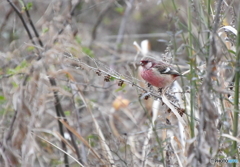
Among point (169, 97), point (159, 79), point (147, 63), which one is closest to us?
point (169, 97)

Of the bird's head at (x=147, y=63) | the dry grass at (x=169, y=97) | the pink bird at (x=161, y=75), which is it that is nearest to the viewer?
the dry grass at (x=169, y=97)

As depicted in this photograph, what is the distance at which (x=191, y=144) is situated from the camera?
1.95m

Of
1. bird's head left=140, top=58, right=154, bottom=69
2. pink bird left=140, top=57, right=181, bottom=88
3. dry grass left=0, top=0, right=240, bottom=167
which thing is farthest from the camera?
bird's head left=140, top=58, right=154, bottom=69

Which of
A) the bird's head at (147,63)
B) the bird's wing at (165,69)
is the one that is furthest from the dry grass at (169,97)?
the bird's head at (147,63)

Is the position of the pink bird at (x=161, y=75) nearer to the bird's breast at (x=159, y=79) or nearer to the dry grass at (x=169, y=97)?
the bird's breast at (x=159, y=79)

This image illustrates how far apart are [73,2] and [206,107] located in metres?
2.98

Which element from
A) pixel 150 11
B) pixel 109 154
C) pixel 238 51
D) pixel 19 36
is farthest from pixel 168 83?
pixel 150 11

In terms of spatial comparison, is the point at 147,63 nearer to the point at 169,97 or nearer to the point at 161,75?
the point at 161,75

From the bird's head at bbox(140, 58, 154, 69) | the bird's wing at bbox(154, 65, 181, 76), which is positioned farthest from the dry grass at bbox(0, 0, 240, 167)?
the bird's head at bbox(140, 58, 154, 69)

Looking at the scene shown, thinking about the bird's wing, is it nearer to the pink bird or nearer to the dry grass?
the pink bird

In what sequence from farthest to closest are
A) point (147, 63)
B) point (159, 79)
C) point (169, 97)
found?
1. point (147, 63)
2. point (159, 79)
3. point (169, 97)

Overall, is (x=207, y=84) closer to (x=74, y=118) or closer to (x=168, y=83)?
(x=168, y=83)

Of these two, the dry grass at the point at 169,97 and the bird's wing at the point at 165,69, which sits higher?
the bird's wing at the point at 165,69

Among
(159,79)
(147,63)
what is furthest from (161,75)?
(147,63)
